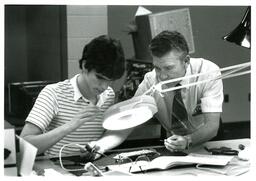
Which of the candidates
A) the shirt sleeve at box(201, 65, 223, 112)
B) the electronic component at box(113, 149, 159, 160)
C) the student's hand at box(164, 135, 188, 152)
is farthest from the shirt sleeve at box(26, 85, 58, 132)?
the shirt sleeve at box(201, 65, 223, 112)

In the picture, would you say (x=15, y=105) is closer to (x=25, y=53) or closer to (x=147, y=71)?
(x=25, y=53)

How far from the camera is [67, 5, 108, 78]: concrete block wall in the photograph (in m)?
2.11

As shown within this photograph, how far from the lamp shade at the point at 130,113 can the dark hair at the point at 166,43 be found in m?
0.57

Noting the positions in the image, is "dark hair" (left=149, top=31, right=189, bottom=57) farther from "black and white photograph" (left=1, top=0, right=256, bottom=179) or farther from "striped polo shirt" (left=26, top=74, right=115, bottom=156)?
"striped polo shirt" (left=26, top=74, right=115, bottom=156)

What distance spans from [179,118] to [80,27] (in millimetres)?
676

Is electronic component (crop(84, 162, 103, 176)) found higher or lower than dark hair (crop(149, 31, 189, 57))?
lower

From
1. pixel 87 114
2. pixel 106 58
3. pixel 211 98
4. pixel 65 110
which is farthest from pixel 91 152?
pixel 211 98

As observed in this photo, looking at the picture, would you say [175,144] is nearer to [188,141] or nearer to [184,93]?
[188,141]

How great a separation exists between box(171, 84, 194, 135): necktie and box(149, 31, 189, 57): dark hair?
0.21 m

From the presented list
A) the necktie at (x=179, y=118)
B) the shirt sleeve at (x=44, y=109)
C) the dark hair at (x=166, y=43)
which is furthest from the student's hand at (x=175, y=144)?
the shirt sleeve at (x=44, y=109)

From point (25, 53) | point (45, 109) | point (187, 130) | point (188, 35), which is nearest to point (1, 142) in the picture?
point (45, 109)

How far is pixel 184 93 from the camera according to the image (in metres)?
2.14

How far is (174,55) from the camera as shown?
2.08m

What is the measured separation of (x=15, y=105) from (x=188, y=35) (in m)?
1.08
